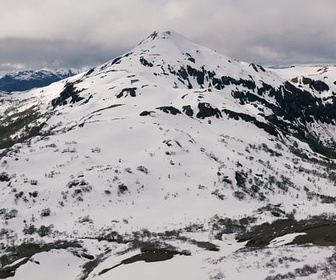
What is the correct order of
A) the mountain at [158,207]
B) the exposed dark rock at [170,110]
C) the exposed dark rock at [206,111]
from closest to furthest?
the mountain at [158,207] → the exposed dark rock at [170,110] → the exposed dark rock at [206,111]

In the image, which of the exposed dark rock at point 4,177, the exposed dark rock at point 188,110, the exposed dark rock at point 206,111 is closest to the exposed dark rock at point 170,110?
the exposed dark rock at point 188,110

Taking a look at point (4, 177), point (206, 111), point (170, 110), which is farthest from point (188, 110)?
point (4, 177)

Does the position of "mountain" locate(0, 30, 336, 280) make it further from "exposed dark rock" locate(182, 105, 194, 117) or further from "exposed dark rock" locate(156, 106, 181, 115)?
"exposed dark rock" locate(182, 105, 194, 117)

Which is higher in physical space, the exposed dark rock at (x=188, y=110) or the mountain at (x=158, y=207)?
the exposed dark rock at (x=188, y=110)

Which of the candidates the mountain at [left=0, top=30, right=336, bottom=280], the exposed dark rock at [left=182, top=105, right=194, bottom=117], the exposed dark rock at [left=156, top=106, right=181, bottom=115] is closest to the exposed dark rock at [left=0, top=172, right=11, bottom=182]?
the mountain at [left=0, top=30, right=336, bottom=280]

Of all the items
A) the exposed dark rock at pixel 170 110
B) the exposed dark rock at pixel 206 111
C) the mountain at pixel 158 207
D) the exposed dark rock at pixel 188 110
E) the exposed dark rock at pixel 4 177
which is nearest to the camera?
the mountain at pixel 158 207

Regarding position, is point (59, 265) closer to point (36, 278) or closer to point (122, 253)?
point (36, 278)

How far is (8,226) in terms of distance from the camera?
74.6 meters

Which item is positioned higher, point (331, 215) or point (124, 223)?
point (124, 223)

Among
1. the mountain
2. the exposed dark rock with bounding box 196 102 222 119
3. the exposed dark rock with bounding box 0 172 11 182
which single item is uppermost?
the exposed dark rock with bounding box 196 102 222 119

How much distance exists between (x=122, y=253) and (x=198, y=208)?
35586mm

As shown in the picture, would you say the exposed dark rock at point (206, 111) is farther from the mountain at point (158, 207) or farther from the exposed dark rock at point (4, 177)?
the exposed dark rock at point (4, 177)

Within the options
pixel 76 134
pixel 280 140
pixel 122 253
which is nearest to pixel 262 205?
pixel 122 253

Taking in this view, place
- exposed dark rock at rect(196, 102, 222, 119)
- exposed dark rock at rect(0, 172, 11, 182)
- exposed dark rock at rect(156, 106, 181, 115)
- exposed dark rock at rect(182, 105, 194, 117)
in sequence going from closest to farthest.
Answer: exposed dark rock at rect(0, 172, 11, 182), exposed dark rock at rect(156, 106, 181, 115), exposed dark rock at rect(182, 105, 194, 117), exposed dark rock at rect(196, 102, 222, 119)
